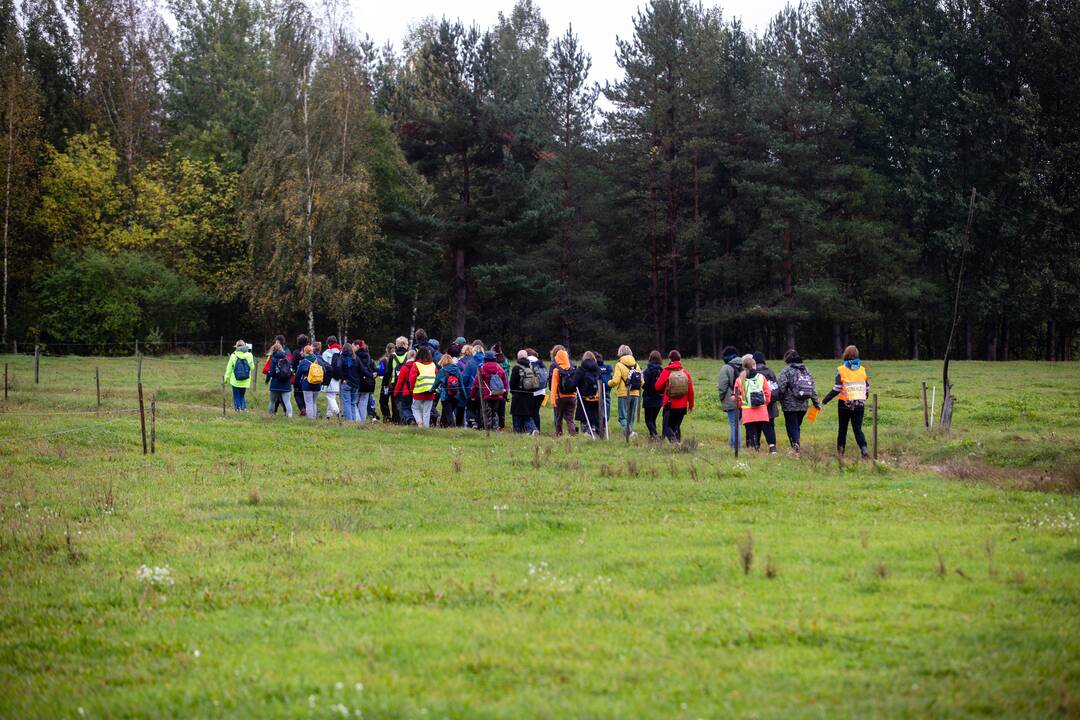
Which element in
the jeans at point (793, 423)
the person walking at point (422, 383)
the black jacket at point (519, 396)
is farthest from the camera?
the person walking at point (422, 383)

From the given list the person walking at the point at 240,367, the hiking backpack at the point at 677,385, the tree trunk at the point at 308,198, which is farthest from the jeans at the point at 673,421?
the tree trunk at the point at 308,198

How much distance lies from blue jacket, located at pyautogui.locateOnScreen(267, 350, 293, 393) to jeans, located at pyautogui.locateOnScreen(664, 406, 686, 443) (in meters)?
9.48

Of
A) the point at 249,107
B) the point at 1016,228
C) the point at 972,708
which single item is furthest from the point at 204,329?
the point at 972,708

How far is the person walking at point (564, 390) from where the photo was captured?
75.2ft

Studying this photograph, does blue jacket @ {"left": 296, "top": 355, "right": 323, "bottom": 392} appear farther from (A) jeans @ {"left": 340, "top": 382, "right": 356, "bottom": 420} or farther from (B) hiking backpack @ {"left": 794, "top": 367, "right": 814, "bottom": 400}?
(B) hiking backpack @ {"left": 794, "top": 367, "right": 814, "bottom": 400}

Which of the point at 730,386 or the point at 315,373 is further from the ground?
the point at 315,373

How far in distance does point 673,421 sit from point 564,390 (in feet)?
8.21

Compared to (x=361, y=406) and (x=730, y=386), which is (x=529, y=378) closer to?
(x=730, y=386)

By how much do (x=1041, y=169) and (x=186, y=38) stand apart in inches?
1909

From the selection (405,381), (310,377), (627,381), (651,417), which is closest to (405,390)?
(405,381)

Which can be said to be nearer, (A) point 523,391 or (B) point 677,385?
(B) point 677,385

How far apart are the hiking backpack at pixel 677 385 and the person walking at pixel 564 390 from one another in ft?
7.59

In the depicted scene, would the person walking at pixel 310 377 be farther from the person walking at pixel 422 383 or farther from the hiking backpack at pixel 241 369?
the person walking at pixel 422 383

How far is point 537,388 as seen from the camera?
77.3 feet
